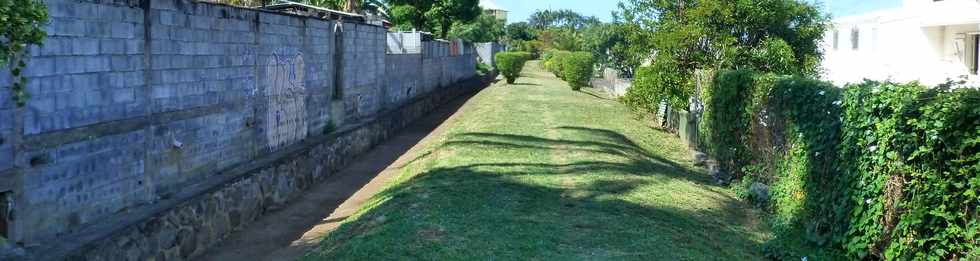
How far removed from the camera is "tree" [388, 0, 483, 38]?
191 feet

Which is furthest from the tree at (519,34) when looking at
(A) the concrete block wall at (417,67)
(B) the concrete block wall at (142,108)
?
(B) the concrete block wall at (142,108)

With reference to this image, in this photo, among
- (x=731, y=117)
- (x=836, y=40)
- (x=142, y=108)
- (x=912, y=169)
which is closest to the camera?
(x=912, y=169)

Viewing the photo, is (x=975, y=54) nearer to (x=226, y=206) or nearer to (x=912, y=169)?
(x=912, y=169)

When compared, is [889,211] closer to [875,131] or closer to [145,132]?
[875,131]

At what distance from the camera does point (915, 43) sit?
29.5m

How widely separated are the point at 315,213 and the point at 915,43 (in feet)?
74.9

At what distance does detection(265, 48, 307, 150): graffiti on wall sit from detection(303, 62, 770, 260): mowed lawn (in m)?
2.24

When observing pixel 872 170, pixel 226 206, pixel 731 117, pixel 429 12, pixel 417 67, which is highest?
pixel 429 12

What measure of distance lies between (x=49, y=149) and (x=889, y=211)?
7406 millimetres

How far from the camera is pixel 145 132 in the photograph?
10414 mm

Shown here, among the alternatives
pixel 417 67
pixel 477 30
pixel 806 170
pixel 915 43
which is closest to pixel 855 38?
pixel 915 43

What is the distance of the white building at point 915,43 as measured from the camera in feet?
87.6

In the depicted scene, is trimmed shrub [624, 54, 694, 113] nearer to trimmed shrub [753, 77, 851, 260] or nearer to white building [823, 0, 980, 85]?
white building [823, 0, 980, 85]

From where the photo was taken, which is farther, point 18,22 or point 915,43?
point 915,43
